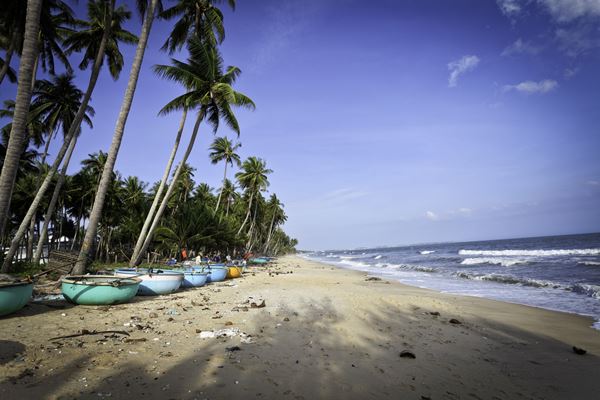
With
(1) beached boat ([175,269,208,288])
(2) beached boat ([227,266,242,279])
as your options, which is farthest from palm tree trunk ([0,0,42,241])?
(2) beached boat ([227,266,242,279])

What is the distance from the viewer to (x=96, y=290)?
7898 millimetres

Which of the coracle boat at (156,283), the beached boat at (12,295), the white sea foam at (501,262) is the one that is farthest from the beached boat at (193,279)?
the white sea foam at (501,262)

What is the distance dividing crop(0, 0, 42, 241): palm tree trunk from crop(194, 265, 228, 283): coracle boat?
28.4ft

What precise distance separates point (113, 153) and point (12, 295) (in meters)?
6.86

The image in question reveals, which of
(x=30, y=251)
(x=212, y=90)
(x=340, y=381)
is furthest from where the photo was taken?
(x=30, y=251)

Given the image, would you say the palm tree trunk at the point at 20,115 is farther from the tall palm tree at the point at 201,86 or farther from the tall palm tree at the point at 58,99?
the tall palm tree at the point at 58,99

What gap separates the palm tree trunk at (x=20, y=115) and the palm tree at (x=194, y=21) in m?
10.6

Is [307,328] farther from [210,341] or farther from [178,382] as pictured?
[178,382]

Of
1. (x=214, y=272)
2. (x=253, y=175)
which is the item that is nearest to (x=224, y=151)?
(x=253, y=175)

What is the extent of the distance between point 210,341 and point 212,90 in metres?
15.9

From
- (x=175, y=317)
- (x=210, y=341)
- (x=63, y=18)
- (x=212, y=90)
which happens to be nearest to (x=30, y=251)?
(x=63, y=18)

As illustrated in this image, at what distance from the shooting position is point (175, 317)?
743 centimetres

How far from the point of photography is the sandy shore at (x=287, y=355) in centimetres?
389

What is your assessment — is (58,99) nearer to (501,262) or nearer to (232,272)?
(232,272)
